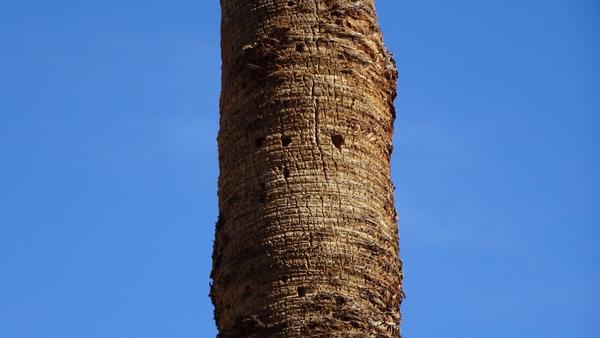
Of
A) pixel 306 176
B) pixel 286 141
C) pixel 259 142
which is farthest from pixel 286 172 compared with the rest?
pixel 259 142

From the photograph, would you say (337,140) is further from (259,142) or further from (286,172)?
(259,142)

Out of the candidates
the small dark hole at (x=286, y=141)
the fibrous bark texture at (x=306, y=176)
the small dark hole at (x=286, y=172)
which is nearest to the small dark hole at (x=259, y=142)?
the fibrous bark texture at (x=306, y=176)

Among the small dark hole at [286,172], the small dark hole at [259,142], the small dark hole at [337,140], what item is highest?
the small dark hole at [259,142]

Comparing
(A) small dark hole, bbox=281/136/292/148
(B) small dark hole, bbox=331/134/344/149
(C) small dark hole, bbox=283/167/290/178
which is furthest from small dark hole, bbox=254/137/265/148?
(B) small dark hole, bbox=331/134/344/149

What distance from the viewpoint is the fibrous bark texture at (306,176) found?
952 centimetres

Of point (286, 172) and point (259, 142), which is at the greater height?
point (259, 142)

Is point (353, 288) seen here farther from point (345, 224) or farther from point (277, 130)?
point (277, 130)

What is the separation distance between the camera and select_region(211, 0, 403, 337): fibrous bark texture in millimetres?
9516

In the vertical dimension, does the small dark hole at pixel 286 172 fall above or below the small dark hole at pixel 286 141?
below

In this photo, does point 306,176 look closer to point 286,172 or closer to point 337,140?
point 286,172

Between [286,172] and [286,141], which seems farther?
[286,141]

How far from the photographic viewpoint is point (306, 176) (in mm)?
9844

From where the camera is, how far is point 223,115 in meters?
10.6

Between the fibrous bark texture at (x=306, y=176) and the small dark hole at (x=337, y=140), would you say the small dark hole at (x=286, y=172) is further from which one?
the small dark hole at (x=337, y=140)
